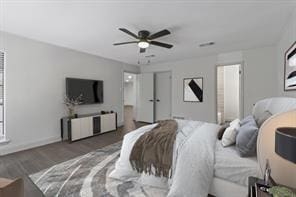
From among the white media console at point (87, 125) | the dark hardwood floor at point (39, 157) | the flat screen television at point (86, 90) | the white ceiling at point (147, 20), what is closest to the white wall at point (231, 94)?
the white ceiling at point (147, 20)

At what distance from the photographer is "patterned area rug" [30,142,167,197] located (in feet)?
6.34

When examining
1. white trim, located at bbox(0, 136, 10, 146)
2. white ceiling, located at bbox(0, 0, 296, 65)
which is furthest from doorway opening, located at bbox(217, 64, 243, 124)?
white trim, located at bbox(0, 136, 10, 146)

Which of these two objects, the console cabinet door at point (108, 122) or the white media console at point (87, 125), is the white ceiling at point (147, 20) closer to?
the white media console at point (87, 125)

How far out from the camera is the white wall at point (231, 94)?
6.42m

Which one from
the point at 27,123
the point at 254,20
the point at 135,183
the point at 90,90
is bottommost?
the point at 135,183

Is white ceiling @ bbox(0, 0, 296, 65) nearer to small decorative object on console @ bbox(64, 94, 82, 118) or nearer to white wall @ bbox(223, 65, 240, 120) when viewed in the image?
small decorative object on console @ bbox(64, 94, 82, 118)

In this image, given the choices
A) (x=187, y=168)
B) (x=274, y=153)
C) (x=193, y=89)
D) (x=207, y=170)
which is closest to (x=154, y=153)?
(x=187, y=168)

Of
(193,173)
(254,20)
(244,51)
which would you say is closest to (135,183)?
(193,173)

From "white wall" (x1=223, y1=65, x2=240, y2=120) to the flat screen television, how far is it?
16.0 ft

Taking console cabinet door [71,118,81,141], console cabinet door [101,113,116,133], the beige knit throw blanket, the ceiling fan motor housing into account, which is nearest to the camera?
the beige knit throw blanket

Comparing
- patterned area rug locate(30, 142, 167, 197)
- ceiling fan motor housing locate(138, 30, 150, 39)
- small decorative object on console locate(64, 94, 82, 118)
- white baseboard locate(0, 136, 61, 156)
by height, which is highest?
ceiling fan motor housing locate(138, 30, 150, 39)

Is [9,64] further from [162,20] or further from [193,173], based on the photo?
[193,173]

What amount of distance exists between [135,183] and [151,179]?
254 mm

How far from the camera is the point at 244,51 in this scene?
459cm
